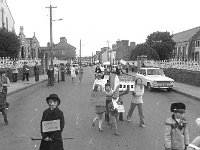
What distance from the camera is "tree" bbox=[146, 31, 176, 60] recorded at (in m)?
57.5

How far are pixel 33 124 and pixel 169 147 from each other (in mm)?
5461

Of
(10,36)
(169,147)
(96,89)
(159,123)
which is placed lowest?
(159,123)

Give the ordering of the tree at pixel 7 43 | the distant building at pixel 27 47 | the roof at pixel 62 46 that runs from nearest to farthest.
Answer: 1. the tree at pixel 7 43
2. the distant building at pixel 27 47
3. the roof at pixel 62 46

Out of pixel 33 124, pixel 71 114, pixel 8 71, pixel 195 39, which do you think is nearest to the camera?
pixel 33 124

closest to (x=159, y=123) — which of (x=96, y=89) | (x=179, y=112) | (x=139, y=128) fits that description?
(x=139, y=128)

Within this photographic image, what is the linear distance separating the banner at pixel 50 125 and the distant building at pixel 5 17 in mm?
39267

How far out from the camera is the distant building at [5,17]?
140 ft

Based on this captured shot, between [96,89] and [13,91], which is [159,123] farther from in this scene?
[13,91]

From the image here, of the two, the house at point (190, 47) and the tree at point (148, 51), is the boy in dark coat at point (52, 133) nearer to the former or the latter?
the tree at point (148, 51)

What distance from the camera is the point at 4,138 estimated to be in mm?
7188

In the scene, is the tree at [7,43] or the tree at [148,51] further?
the tree at [148,51]

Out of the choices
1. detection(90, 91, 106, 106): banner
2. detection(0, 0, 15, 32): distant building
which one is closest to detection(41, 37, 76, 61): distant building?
detection(0, 0, 15, 32): distant building

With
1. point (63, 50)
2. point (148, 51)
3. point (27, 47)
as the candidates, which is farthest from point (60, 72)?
point (63, 50)

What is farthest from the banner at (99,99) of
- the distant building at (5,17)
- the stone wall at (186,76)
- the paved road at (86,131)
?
the distant building at (5,17)
